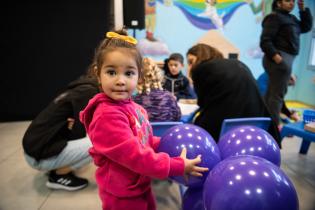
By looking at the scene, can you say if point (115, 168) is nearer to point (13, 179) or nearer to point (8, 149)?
point (13, 179)

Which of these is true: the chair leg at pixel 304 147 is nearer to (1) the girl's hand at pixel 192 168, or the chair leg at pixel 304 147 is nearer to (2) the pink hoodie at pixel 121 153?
(1) the girl's hand at pixel 192 168

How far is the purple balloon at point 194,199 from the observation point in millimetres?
1202

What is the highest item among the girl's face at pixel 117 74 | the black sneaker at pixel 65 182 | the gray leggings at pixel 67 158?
the girl's face at pixel 117 74

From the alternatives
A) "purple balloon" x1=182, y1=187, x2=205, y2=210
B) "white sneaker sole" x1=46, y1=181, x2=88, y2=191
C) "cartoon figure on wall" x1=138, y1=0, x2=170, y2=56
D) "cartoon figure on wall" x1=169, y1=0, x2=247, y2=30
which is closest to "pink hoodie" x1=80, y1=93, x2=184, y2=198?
"purple balloon" x1=182, y1=187, x2=205, y2=210

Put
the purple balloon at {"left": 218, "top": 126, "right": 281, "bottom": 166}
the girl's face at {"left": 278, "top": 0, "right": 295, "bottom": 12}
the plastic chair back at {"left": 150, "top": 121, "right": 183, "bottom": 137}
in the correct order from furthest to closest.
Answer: the girl's face at {"left": 278, "top": 0, "right": 295, "bottom": 12} → the plastic chair back at {"left": 150, "top": 121, "right": 183, "bottom": 137} → the purple balloon at {"left": 218, "top": 126, "right": 281, "bottom": 166}

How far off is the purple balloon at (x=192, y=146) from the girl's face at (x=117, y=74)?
13.4 inches

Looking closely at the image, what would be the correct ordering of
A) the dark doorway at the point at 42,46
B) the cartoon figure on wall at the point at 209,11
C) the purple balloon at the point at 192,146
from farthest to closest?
the cartoon figure on wall at the point at 209,11
the dark doorway at the point at 42,46
the purple balloon at the point at 192,146

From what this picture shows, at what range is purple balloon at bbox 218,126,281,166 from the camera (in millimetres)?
1234

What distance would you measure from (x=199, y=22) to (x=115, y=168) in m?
4.39

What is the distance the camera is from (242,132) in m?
1.33

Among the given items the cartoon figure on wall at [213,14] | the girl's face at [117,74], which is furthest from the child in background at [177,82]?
the girl's face at [117,74]

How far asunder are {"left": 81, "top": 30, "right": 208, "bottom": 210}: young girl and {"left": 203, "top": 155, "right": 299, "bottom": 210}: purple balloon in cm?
13

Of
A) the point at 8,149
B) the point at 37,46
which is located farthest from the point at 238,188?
the point at 37,46

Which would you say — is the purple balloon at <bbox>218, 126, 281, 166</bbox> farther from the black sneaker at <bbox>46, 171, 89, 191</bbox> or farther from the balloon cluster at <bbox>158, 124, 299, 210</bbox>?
the black sneaker at <bbox>46, 171, 89, 191</bbox>
